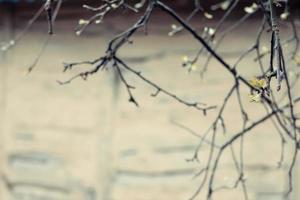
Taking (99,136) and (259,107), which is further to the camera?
(99,136)

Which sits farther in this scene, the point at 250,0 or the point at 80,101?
the point at 80,101

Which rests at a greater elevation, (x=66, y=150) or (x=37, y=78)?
(x=37, y=78)

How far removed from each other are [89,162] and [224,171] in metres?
0.56

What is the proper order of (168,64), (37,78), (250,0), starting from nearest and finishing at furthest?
(250,0) < (168,64) < (37,78)

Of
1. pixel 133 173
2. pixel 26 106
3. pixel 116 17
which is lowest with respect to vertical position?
pixel 133 173

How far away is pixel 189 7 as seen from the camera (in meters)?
2.64

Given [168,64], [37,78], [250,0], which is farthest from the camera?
[37,78]

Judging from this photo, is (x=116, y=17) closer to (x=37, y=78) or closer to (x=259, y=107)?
(x=37, y=78)

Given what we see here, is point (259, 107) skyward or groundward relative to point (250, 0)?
groundward

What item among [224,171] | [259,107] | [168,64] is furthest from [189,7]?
[224,171]

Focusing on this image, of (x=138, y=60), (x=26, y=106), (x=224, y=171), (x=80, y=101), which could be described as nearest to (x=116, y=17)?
(x=138, y=60)

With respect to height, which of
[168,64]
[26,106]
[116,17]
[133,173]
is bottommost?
[133,173]

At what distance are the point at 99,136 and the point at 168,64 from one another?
401mm

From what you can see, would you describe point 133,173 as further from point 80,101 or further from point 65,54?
point 65,54
